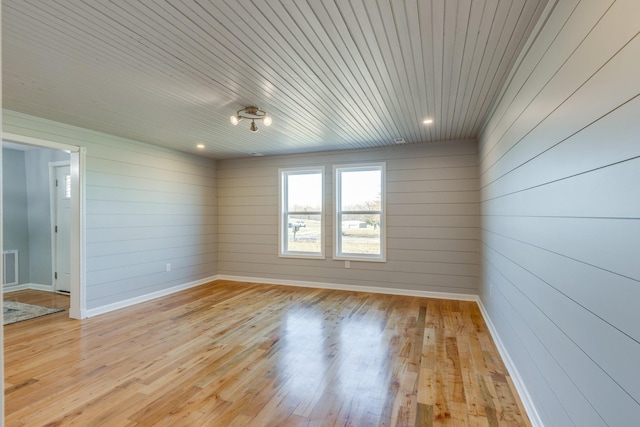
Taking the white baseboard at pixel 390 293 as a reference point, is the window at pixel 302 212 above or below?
above

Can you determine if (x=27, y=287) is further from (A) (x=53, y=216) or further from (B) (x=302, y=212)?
(B) (x=302, y=212)

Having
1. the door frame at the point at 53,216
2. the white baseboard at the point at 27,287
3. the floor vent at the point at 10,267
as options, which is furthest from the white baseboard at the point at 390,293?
the floor vent at the point at 10,267

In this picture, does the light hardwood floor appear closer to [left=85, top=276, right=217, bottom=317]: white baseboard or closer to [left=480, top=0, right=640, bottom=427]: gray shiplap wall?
[left=85, top=276, right=217, bottom=317]: white baseboard

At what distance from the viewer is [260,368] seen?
279 cm

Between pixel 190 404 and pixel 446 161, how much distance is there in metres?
4.38

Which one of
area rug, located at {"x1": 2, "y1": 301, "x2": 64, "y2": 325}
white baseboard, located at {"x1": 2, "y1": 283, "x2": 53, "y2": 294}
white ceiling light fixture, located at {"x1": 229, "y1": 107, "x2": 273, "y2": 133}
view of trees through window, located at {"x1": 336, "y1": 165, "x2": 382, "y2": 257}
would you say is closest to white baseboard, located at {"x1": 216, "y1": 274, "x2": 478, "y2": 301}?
view of trees through window, located at {"x1": 336, "y1": 165, "x2": 382, "y2": 257}

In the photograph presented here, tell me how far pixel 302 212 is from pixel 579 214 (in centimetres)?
A: 469

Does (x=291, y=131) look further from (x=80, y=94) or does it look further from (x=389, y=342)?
(x=389, y=342)

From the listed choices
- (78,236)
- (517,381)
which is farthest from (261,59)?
(78,236)

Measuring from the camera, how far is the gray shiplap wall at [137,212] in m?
4.17

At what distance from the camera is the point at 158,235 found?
5.14m

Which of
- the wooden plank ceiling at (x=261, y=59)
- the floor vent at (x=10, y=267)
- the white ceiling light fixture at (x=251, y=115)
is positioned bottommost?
the floor vent at (x=10, y=267)

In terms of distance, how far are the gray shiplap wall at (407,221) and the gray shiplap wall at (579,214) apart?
2.39 m

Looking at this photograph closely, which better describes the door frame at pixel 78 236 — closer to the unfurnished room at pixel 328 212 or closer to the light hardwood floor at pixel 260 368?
the unfurnished room at pixel 328 212
